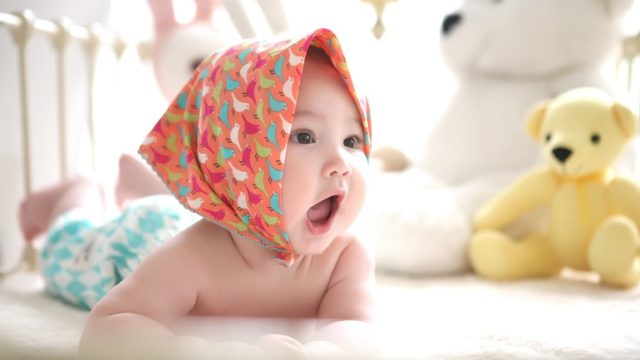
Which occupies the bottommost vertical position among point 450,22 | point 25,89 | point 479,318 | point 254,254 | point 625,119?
point 479,318

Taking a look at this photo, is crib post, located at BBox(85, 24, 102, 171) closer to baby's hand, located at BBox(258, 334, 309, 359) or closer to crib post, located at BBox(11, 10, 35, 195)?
crib post, located at BBox(11, 10, 35, 195)

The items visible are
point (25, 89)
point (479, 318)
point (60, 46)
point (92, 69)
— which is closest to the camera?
point (479, 318)

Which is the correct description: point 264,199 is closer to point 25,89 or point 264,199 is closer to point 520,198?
point 520,198

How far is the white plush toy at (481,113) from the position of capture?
4.48 feet

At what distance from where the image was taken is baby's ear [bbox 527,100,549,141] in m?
1.33

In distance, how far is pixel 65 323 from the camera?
983 millimetres

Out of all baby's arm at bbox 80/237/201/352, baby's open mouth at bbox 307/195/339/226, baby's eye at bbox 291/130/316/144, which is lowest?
baby's arm at bbox 80/237/201/352

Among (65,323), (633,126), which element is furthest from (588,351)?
(65,323)

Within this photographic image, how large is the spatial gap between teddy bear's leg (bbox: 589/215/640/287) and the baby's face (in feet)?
1.96

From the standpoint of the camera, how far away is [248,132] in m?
0.80

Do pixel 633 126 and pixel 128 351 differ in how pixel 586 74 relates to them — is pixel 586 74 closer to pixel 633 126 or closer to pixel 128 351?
pixel 633 126

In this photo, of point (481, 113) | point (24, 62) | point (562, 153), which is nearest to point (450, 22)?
point (481, 113)

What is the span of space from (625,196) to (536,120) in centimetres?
23

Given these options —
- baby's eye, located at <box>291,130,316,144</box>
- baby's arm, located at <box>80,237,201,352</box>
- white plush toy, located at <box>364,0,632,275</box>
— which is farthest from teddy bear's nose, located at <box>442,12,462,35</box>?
baby's arm, located at <box>80,237,201,352</box>
